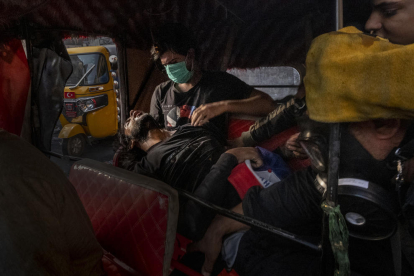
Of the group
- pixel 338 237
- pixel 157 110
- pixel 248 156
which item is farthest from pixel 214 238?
pixel 157 110

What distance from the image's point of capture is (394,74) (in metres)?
0.73

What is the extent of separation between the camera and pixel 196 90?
8.46ft

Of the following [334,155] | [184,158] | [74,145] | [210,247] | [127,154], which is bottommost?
[74,145]

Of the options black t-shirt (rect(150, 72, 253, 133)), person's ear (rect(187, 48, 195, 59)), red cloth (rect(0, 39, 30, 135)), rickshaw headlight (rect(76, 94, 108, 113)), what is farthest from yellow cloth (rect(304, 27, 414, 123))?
rickshaw headlight (rect(76, 94, 108, 113))

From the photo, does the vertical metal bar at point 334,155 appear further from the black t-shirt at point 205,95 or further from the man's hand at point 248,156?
the black t-shirt at point 205,95

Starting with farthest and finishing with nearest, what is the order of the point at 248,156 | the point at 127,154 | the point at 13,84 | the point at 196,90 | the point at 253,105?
1. the point at 127,154
2. the point at 196,90
3. the point at 253,105
4. the point at 13,84
5. the point at 248,156

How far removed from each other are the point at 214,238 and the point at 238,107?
135 cm

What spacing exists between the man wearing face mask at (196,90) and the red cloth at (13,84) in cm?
129

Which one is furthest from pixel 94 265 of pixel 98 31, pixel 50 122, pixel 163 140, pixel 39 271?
pixel 98 31

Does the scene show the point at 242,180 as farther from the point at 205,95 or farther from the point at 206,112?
the point at 205,95

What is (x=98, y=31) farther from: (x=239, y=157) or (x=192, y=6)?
(x=239, y=157)

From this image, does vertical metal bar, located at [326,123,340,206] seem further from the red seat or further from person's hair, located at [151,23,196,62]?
person's hair, located at [151,23,196,62]

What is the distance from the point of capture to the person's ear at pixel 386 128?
3.19 ft

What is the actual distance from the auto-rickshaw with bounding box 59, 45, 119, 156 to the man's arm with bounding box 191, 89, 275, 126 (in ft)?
12.1
